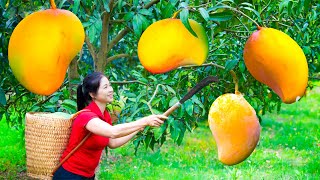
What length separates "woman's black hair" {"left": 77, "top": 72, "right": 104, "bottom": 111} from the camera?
225 centimetres

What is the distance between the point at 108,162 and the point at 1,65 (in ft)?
13.5

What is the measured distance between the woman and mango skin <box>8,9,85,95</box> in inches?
29.9

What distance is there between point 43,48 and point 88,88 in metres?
1.13

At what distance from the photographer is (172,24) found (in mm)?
1210

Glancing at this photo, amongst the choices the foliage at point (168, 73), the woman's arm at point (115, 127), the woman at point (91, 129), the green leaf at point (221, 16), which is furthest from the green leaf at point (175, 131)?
the green leaf at point (221, 16)

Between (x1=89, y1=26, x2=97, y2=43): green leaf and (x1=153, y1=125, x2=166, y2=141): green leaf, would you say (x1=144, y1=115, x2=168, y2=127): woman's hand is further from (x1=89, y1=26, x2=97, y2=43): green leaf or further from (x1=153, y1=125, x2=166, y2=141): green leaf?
(x1=153, y1=125, x2=166, y2=141): green leaf

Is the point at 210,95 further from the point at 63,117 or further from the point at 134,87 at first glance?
the point at 63,117

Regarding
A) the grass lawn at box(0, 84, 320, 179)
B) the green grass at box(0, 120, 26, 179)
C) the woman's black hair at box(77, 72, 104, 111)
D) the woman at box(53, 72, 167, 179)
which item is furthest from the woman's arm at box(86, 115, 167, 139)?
the grass lawn at box(0, 84, 320, 179)

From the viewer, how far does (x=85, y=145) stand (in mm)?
2375

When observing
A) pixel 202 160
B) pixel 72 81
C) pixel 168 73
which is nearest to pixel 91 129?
pixel 72 81

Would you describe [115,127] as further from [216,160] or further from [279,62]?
[216,160]

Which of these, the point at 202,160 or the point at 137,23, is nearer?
the point at 137,23

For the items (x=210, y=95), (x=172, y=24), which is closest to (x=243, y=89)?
(x=210, y=95)

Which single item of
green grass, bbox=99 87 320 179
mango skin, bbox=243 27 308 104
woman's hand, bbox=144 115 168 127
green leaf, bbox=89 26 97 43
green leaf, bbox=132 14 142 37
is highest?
mango skin, bbox=243 27 308 104
